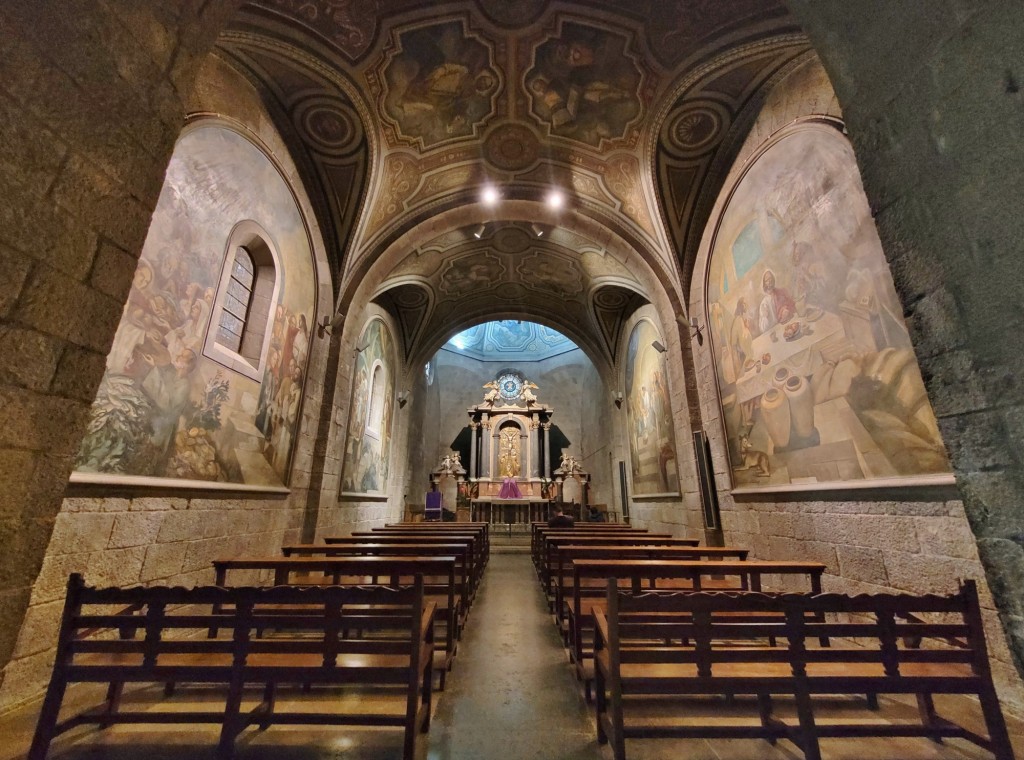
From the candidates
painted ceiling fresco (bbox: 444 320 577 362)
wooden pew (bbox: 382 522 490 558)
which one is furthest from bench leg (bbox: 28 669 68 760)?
painted ceiling fresco (bbox: 444 320 577 362)

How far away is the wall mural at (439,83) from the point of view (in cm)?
526

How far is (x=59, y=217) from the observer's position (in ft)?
4.81

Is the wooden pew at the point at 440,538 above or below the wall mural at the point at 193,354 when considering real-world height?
below

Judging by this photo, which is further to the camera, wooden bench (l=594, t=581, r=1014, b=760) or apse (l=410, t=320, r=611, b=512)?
apse (l=410, t=320, r=611, b=512)

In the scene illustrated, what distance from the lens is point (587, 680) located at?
2.36 m

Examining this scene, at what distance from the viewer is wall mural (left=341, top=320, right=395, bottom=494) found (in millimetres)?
8039

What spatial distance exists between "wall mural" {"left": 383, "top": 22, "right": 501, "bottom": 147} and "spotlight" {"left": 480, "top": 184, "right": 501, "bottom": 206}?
1.10m

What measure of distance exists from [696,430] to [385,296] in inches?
302

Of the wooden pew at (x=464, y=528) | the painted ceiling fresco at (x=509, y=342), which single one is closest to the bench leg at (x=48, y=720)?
the wooden pew at (x=464, y=528)

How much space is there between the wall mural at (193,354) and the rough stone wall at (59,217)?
6.05ft

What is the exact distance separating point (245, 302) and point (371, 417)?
4.64m

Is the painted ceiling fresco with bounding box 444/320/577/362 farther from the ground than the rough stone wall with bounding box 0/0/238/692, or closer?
farther from the ground

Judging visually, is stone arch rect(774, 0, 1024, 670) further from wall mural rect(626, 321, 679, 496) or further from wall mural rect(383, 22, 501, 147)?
wall mural rect(626, 321, 679, 496)

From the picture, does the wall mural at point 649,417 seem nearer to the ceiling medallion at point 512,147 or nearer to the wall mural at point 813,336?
the wall mural at point 813,336
